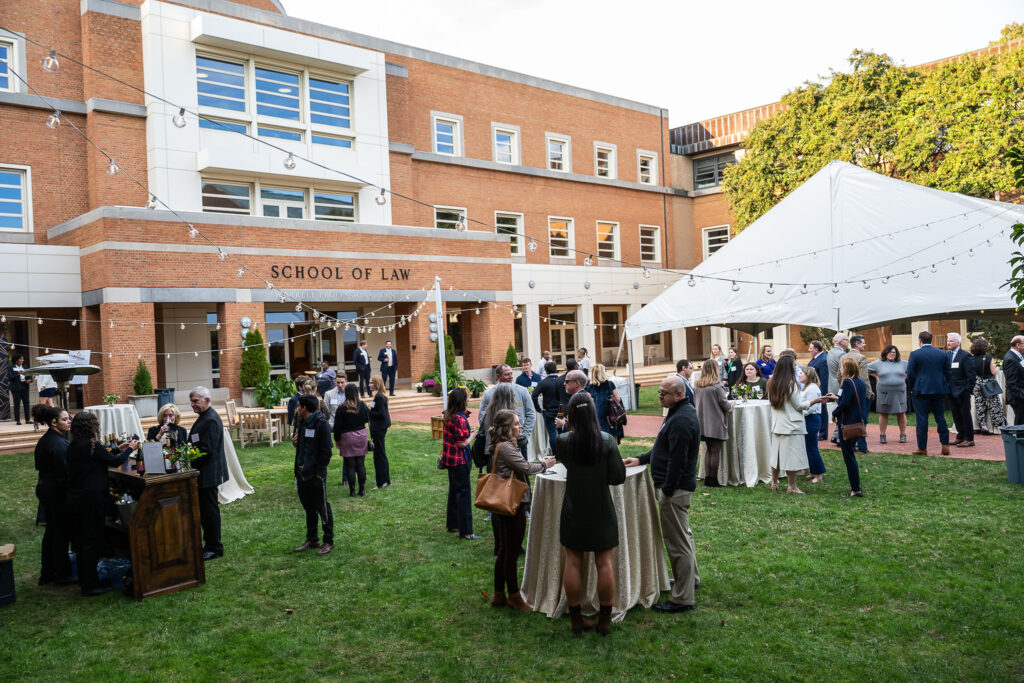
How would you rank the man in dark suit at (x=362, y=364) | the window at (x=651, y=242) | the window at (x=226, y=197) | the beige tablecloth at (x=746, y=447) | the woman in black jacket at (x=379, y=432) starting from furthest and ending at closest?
the window at (x=651, y=242)
the window at (x=226, y=197)
the man in dark suit at (x=362, y=364)
the woman in black jacket at (x=379, y=432)
the beige tablecloth at (x=746, y=447)

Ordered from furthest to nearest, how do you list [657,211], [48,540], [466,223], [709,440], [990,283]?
[657,211], [466,223], [990,283], [709,440], [48,540]

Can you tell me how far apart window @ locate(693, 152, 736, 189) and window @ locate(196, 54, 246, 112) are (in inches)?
951

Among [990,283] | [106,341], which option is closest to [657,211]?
[990,283]

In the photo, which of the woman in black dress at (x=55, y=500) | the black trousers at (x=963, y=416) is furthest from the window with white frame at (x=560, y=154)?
the woman in black dress at (x=55, y=500)

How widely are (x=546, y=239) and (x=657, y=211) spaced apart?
7.48m

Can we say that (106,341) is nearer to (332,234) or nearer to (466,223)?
(332,234)

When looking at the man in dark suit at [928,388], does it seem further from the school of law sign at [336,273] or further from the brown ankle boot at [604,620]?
the school of law sign at [336,273]

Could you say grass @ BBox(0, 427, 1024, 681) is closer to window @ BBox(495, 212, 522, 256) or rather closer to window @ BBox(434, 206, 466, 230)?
window @ BBox(434, 206, 466, 230)

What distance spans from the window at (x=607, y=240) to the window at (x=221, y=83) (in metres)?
16.8

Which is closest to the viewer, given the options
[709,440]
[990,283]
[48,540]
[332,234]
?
[48,540]

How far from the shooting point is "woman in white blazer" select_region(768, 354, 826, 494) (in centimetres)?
878

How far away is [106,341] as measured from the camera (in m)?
18.2

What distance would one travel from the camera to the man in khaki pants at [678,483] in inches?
212

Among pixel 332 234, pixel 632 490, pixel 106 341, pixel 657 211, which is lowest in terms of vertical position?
pixel 632 490
